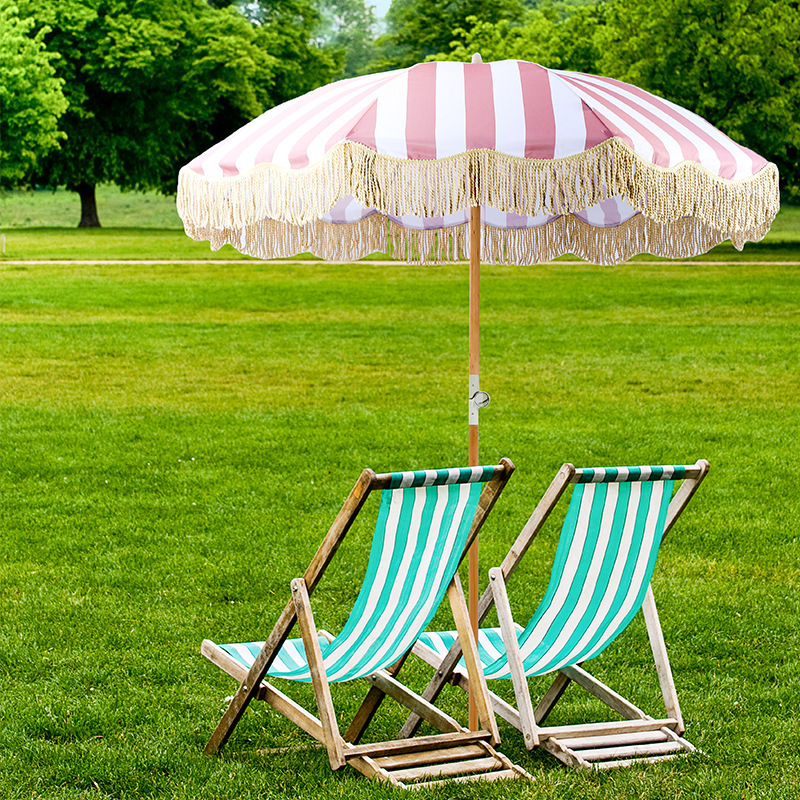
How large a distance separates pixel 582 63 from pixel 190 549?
41665 mm

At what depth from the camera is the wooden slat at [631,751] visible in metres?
3.84

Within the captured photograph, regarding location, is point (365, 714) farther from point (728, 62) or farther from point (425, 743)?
point (728, 62)

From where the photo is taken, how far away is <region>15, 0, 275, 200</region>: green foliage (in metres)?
47.9

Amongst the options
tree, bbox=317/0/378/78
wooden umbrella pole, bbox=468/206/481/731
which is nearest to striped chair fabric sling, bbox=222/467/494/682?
wooden umbrella pole, bbox=468/206/481/731

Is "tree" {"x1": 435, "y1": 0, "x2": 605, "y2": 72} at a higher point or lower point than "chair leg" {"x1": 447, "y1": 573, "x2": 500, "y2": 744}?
higher

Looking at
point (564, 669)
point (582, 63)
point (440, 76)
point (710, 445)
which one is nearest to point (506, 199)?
point (440, 76)

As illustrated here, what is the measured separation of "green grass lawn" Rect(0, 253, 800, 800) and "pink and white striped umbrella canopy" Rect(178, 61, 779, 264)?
190cm

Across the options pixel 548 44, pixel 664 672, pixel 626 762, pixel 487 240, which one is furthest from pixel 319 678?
pixel 548 44

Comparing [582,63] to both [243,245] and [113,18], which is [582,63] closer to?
[113,18]

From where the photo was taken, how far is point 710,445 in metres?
9.87

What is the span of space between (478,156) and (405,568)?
4.38 feet

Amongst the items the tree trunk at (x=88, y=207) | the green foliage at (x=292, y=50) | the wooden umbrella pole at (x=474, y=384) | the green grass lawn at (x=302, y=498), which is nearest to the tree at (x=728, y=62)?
the green grass lawn at (x=302, y=498)

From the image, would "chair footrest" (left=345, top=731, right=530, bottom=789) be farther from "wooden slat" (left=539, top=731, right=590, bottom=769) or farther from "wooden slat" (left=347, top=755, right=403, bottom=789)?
"wooden slat" (left=539, top=731, right=590, bottom=769)

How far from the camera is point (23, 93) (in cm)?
3753
